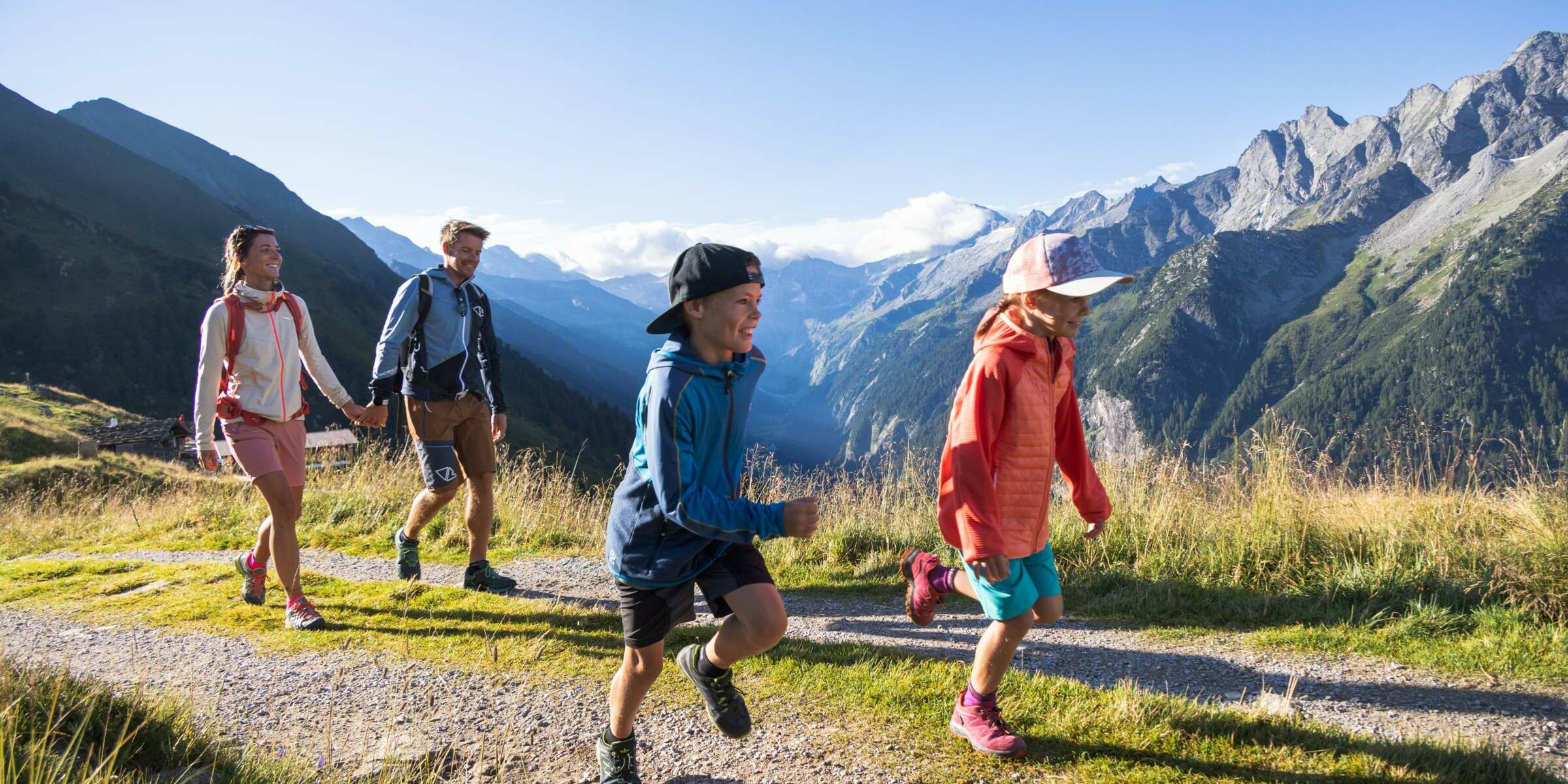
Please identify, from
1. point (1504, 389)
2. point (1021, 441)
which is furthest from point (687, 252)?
point (1504, 389)

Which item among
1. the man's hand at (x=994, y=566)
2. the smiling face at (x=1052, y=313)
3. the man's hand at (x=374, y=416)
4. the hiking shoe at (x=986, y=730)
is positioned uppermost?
the smiling face at (x=1052, y=313)

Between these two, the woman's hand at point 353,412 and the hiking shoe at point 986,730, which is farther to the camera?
the woman's hand at point 353,412

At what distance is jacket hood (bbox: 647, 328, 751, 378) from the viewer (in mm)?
2902

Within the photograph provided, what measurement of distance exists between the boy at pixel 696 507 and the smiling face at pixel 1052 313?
127cm

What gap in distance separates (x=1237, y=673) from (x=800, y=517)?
3.54 m

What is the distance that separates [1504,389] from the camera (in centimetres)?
14012

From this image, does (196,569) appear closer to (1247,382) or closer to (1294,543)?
(1294,543)

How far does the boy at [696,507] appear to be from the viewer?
9.19ft

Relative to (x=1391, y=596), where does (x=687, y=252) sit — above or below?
above

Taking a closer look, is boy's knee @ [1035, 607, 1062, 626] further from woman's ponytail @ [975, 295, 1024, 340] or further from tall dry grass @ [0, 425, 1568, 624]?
tall dry grass @ [0, 425, 1568, 624]

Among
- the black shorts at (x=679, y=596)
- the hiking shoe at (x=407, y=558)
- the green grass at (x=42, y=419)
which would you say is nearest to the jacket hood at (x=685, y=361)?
the black shorts at (x=679, y=596)

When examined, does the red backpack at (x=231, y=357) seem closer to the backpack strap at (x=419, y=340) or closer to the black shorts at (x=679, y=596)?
the backpack strap at (x=419, y=340)

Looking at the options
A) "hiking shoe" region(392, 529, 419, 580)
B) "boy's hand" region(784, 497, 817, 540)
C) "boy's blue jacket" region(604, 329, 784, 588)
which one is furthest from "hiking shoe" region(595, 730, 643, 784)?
"hiking shoe" region(392, 529, 419, 580)

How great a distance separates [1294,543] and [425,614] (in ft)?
22.3
